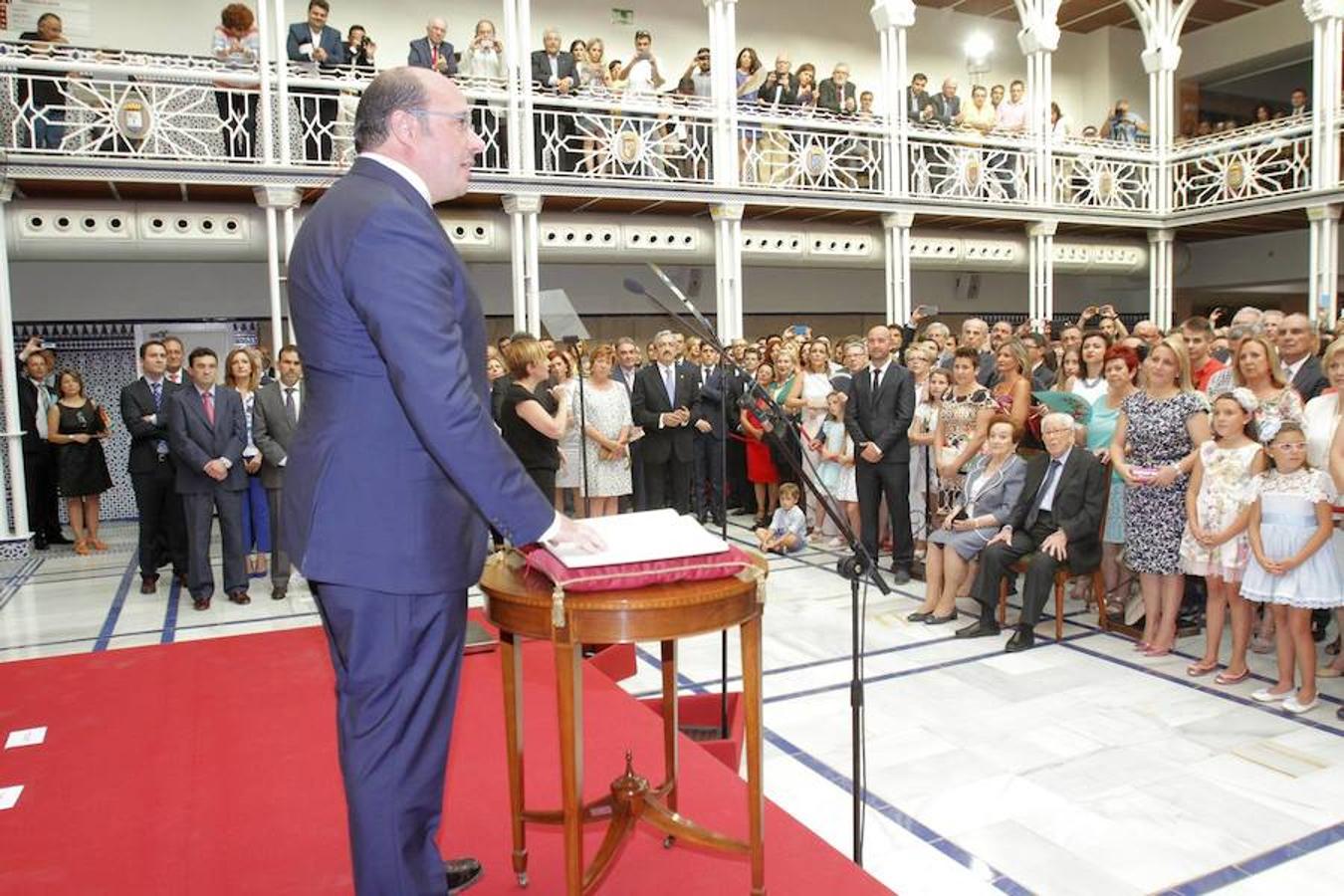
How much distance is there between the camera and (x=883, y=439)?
6676 millimetres

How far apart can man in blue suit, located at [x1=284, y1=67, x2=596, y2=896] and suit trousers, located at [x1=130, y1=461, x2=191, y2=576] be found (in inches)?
225

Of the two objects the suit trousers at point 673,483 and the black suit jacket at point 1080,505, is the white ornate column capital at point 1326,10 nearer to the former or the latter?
the suit trousers at point 673,483

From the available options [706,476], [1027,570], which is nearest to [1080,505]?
[1027,570]

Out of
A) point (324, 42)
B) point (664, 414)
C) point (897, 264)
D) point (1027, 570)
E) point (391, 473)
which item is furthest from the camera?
point (897, 264)

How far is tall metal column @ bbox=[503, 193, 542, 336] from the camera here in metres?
10.4

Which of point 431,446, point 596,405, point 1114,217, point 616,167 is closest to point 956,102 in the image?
point 1114,217

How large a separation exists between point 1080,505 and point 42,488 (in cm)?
871

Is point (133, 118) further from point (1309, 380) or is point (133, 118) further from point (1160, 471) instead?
point (1309, 380)

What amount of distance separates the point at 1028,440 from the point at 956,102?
28.1 feet

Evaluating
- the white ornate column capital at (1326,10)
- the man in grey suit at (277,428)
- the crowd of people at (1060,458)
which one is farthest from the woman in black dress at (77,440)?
the white ornate column capital at (1326,10)

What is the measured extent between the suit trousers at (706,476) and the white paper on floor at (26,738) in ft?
20.6

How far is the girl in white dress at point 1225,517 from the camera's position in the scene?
459 cm

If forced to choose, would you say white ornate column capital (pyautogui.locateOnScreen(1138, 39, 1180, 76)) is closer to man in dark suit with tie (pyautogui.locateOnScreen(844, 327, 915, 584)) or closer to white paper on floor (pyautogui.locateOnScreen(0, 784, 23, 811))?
man in dark suit with tie (pyautogui.locateOnScreen(844, 327, 915, 584))

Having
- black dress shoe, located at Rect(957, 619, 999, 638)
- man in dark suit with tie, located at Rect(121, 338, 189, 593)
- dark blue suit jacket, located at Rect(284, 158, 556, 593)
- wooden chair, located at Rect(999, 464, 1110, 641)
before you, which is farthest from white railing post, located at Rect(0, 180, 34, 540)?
dark blue suit jacket, located at Rect(284, 158, 556, 593)
